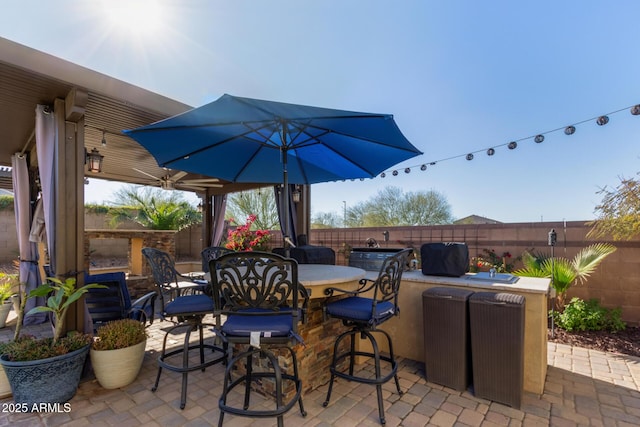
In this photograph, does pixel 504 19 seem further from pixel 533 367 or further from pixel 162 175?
pixel 162 175

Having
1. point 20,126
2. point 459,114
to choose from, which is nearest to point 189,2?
point 20,126

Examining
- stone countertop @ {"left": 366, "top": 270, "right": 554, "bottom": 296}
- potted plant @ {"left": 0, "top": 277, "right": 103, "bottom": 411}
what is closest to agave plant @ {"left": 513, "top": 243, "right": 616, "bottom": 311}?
stone countertop @ {"left": 366, "top": 270, "right": 554, "bottom": 296}

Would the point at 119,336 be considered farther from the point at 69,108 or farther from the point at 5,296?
the point at 5,296

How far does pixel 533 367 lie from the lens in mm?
2359

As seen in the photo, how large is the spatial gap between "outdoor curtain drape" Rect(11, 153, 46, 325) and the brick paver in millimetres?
2476

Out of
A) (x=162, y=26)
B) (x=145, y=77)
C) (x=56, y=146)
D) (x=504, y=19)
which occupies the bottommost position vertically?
(x=56, y=146)

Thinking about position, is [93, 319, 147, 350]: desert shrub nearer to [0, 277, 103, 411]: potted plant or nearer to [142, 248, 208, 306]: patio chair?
[0, 277, 103, 411]: potted plant

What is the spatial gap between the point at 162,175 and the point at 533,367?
662 cm

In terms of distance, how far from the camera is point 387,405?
218cm

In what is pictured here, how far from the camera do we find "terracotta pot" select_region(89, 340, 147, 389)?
241 centimetres

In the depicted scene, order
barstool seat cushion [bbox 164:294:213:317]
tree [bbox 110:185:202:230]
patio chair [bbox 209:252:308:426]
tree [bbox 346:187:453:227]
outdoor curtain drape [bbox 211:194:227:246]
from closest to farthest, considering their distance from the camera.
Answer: patio chair [bbox 209:252:308:426]
barstool seat cushion [bbox 164:294:213:317]
outdoor curtain drape [bbox 211:194:227:246]
tree [bbox 110:185:202:230]
tree [bbox 346:187:453:227]

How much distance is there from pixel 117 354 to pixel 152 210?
819 centimetres

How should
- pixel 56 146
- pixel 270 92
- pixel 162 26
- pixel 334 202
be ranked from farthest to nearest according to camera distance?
pixel 334 202 → pixel 270 92 → pixel 162 26 → pixel 56 146

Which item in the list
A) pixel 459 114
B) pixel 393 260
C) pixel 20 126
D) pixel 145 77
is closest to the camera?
pixel 393 260
